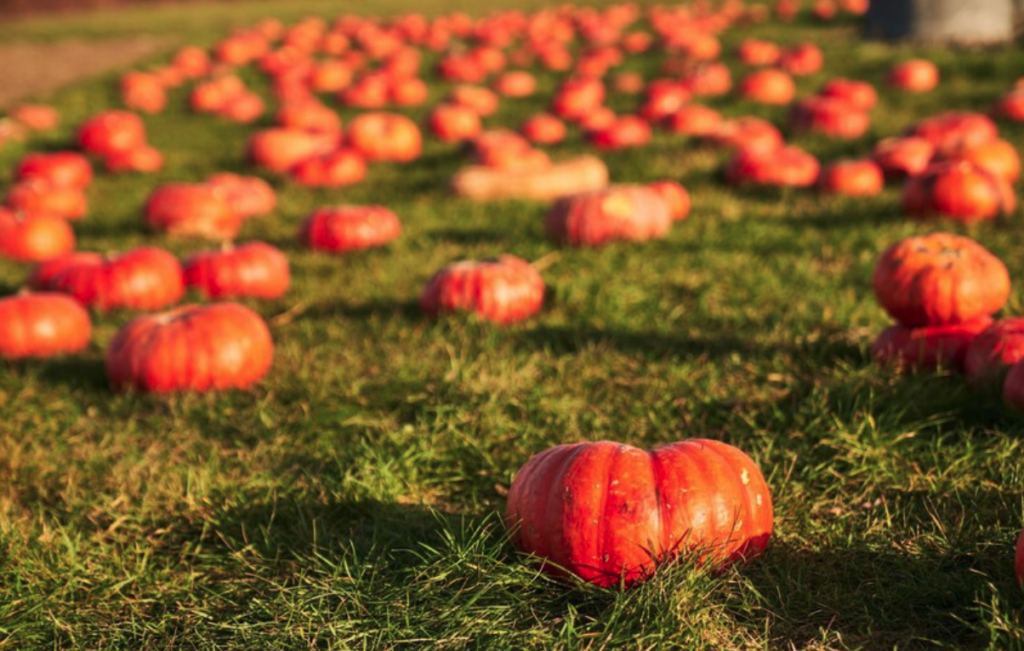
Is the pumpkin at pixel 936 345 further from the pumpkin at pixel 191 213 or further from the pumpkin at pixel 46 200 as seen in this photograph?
the pumpkin at pixel 46 200

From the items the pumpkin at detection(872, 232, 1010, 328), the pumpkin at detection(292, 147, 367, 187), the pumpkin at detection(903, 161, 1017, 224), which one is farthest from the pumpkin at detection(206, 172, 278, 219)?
the pumpkin at detection(872, 232, 1010, 328)

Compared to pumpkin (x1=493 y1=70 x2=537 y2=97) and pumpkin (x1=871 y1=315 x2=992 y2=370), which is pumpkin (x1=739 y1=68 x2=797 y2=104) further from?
pumpkin (x1=871 y1=315 x2=992 y2=370)

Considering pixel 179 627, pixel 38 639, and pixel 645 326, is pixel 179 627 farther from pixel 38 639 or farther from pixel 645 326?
pixel 645 326

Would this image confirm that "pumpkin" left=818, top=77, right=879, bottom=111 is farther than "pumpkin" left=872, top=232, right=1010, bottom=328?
Yes

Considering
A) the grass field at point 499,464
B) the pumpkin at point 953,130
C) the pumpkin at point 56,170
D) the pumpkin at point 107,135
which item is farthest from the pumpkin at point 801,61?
the pumpkin at point 56,170

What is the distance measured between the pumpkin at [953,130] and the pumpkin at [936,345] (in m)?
3.77

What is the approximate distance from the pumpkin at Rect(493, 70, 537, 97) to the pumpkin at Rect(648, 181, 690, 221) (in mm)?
6692

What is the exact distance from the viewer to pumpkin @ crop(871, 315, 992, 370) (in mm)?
4152

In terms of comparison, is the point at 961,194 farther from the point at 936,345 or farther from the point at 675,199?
the point at 936,345

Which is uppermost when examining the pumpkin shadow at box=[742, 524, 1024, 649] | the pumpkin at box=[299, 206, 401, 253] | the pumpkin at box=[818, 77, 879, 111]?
the pumpkin shadow at box=[742, 524, 1024, 649]

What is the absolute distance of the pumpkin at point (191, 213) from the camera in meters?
7.48

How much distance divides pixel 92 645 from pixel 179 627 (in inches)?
8.6

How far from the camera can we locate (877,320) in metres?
4.87

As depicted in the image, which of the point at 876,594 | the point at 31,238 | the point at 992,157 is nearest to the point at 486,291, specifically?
the point at 876,594
